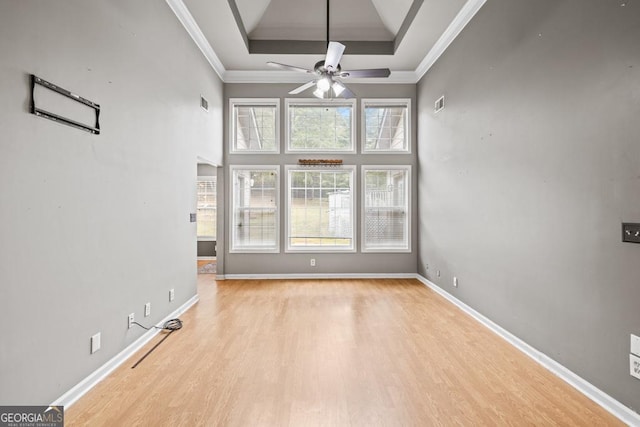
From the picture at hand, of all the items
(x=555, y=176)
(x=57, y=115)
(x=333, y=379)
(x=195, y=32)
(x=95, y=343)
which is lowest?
(x=333, y=379)

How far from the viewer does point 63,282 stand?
1.94 m

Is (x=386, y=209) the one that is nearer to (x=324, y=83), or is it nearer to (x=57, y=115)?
(x=324, y=83)

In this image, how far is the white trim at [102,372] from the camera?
196 cm

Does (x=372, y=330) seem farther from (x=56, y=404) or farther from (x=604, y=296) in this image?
(x=56, y=404)

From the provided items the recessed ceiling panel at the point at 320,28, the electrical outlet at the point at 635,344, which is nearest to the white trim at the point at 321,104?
the recessed ceiling panel at the point at 320,28

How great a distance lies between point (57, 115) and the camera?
6.18ft

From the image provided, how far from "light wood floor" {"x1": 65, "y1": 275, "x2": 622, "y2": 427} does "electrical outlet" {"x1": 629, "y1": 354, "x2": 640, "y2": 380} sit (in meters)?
0.32

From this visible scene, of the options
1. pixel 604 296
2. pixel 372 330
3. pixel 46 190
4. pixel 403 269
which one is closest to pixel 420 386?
pixel 372 330

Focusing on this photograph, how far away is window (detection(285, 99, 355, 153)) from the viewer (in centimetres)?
563

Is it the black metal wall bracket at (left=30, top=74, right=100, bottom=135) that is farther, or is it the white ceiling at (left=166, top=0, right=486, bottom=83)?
the white ceiling at (left=166, top=0, right=486, bottom=83)

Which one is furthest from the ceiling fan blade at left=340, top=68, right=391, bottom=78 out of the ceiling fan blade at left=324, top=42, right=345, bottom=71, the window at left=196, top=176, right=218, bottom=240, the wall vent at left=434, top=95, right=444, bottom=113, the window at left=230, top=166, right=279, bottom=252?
the window at left=196, top=176, right=218, bottom=240

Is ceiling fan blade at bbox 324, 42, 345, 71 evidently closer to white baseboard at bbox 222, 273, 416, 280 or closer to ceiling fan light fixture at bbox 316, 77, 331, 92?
ceiling fan light fixture at bbox 316, 77, 331, 92

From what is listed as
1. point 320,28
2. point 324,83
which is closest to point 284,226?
point 324,83

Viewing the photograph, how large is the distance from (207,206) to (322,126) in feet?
12.8
